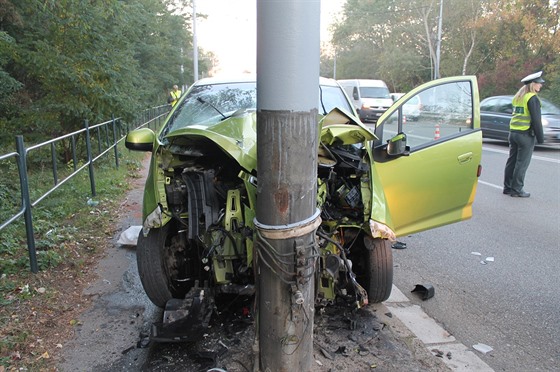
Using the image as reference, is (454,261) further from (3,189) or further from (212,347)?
(3,189)

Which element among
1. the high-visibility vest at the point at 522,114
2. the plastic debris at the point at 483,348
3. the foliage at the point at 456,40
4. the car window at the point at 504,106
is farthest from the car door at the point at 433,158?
the foliage at the point at 456,40

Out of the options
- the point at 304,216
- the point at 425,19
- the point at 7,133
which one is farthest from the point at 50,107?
the point at 425,19

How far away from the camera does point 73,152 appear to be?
22.1 ft

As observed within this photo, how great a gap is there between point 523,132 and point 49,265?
737cm

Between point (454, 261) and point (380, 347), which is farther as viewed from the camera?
point (454, 261)

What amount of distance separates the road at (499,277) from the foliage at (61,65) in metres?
6.23

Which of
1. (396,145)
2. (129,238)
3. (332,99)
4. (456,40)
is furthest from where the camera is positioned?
(456,40)

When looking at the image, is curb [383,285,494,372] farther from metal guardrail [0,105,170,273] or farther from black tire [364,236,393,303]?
metal guardrail [0,105,170,273]

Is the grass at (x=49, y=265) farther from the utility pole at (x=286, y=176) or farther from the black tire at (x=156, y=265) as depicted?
the utility pole at (x=286, y=176)

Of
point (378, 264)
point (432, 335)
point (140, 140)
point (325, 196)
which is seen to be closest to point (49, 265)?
point (140, 140)

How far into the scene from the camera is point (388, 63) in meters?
46.4

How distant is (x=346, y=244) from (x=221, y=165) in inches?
44.1

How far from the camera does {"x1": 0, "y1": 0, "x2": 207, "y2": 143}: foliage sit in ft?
27.1

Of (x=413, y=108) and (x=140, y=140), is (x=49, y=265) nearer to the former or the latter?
(x=140, y=140)
